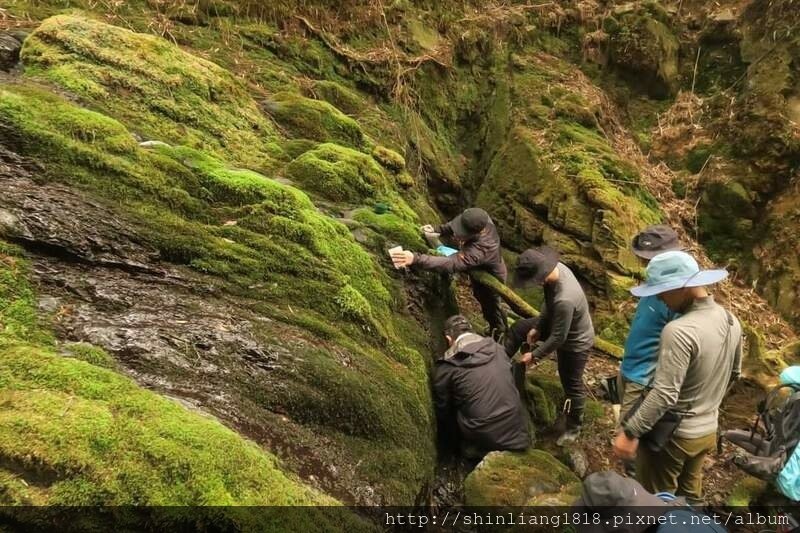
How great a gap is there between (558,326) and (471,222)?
4.94ft

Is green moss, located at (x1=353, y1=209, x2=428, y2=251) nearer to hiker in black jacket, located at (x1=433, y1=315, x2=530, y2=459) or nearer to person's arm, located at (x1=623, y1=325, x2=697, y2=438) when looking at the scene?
hiker in black jacket, located at (x1=433, y1=315, x2=530, y2=459)

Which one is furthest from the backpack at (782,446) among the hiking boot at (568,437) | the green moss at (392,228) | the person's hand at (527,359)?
the green moss at (392,228)

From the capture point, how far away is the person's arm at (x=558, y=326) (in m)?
4.91

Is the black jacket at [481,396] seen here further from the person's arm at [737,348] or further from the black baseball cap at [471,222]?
the person's arm at [737,348]

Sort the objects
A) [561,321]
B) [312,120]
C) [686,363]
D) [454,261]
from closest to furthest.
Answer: [686,363]
[561,321]
[454,261]
[312,120]

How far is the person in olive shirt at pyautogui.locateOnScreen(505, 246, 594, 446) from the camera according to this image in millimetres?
4852

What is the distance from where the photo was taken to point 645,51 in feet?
41.0

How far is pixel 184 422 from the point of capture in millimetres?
2443

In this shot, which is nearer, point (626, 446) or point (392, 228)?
point (626, 446)

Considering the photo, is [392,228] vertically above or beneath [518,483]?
above

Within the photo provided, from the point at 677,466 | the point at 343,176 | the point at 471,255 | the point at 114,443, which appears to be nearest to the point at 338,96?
the point at 343,176

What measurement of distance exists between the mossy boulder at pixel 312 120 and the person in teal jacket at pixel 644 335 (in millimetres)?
4122

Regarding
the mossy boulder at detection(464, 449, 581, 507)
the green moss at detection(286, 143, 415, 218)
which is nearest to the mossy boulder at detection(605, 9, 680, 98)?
the green moss at detection(286, 143, 415, 218)

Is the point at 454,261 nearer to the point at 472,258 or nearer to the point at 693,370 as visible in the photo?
the point at 472,258
